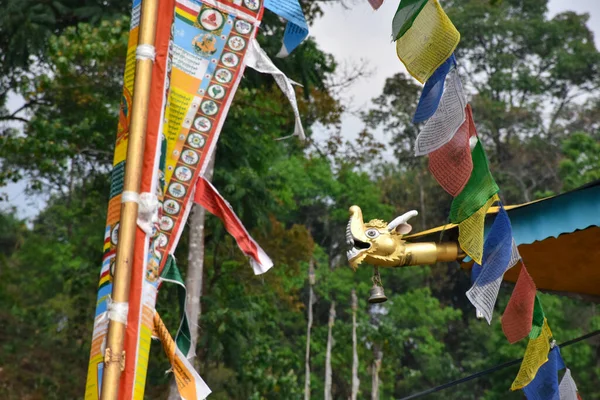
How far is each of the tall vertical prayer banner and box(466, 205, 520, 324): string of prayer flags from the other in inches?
43.0

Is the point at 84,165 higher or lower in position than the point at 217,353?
higher

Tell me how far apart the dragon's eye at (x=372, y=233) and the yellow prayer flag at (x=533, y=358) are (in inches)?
28.9

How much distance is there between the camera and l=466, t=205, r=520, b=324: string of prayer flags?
3551 millimetres

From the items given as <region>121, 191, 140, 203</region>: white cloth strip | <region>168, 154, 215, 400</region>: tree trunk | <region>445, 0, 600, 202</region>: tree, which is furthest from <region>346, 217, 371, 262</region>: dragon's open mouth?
<region>445, 0, 600, 202</region>: tree

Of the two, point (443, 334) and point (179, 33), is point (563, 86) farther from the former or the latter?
point (179, 33)

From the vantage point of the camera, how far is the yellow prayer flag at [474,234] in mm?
3549

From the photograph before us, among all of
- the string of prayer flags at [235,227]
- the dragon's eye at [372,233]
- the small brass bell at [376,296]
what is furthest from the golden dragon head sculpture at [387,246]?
the string of prayer flags at [235,227]

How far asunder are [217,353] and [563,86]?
23043 mm

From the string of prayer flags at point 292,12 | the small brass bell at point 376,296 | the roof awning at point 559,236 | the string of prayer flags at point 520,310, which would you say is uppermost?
the string of prayer flags at point 292,12

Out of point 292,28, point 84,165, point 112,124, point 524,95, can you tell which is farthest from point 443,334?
point 292,28

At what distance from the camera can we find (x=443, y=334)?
29859 mm

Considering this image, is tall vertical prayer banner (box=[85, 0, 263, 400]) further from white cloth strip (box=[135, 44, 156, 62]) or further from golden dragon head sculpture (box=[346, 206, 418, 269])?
golden dragon head sculpture (box=[346, 206, 418, 269])

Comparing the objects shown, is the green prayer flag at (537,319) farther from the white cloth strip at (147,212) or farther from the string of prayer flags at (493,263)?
the white cloth strip at (147,212)

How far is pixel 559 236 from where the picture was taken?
14.1 ft
